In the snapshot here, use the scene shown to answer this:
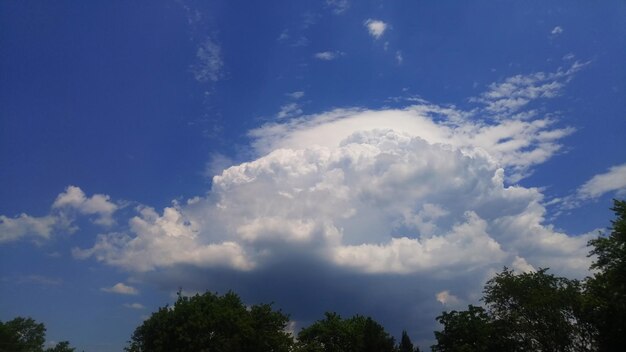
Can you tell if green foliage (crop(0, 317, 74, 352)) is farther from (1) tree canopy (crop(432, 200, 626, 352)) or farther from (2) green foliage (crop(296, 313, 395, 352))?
(1) tree canopy (crop(432, 200, 626, 352))

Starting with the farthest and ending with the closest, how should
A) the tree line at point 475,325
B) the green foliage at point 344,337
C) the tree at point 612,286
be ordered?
1. the green foliage at point 344,337
2. the tree line at point 475,325
3. the tree at point 612,286

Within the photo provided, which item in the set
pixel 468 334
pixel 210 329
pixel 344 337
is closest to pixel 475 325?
pixel 468 334

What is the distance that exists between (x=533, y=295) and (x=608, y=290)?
19.0 meters

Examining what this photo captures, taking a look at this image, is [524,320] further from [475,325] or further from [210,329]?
[210,329]

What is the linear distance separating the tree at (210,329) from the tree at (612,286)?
38.9 m

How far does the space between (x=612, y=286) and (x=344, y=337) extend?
48.4m

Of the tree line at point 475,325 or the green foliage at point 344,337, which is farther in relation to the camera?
the green foliage at point 344,337

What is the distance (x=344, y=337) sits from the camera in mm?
79000

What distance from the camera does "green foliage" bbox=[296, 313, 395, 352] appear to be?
76.3 m

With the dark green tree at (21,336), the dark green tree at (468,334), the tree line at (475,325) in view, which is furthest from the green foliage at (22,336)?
the dark green tree at (468,334)

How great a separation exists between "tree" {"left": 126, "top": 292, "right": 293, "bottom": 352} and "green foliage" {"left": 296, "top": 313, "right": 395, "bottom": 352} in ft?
36.8

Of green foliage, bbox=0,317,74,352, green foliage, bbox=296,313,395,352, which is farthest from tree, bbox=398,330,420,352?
green foliage, bbox=0,317,74,352

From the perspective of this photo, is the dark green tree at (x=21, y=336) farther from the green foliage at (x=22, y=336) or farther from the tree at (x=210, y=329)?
the tree at (x=210, y=329)

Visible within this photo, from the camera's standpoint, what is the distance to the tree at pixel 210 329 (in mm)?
58094
